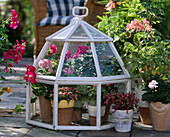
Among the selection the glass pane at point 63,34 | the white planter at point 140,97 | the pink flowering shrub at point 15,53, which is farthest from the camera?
the white planter at point 140,97

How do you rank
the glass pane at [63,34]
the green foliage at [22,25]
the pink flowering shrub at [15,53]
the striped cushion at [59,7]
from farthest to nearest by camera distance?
the green foliage at [22,25] < the striped cushion at [59,7] < the glass pane at [63,34] < the pink flowering shrub at [15,53]

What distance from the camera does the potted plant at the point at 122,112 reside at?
298 cm

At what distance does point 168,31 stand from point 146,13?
0.58 m

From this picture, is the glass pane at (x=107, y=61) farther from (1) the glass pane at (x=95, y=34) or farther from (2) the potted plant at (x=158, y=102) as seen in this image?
(2) the potted plant at (x=158, y=102)

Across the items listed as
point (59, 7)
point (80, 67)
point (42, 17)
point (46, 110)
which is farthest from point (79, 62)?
point (59, 7)

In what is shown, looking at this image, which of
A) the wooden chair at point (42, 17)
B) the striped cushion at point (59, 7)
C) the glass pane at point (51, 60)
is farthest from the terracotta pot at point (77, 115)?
the striped cushion at point (59, 7)

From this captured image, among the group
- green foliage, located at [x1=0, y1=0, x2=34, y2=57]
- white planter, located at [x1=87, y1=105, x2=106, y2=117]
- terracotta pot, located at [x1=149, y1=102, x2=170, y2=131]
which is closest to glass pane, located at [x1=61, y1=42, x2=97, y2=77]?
white planter, located at [x1=87, y1=105, x2=106, y2=117]

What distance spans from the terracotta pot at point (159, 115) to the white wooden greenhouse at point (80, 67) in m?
0.37

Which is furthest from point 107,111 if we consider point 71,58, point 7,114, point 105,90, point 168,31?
point 168,31

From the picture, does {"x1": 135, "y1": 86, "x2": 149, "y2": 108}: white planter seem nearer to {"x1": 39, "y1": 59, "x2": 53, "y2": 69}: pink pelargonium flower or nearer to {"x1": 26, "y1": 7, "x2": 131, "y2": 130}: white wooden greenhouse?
{"x1": 26, "y1": 7, "x2": 131, "y2": 130}: white wooden greenhouse

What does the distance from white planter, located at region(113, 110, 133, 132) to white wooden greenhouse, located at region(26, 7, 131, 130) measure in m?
0.13

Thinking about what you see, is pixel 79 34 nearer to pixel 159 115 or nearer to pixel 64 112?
pixel 64 112

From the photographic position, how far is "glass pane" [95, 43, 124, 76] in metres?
3.13

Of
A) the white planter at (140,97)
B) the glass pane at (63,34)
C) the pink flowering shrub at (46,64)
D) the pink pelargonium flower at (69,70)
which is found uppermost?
the glass pane at (63,34)
